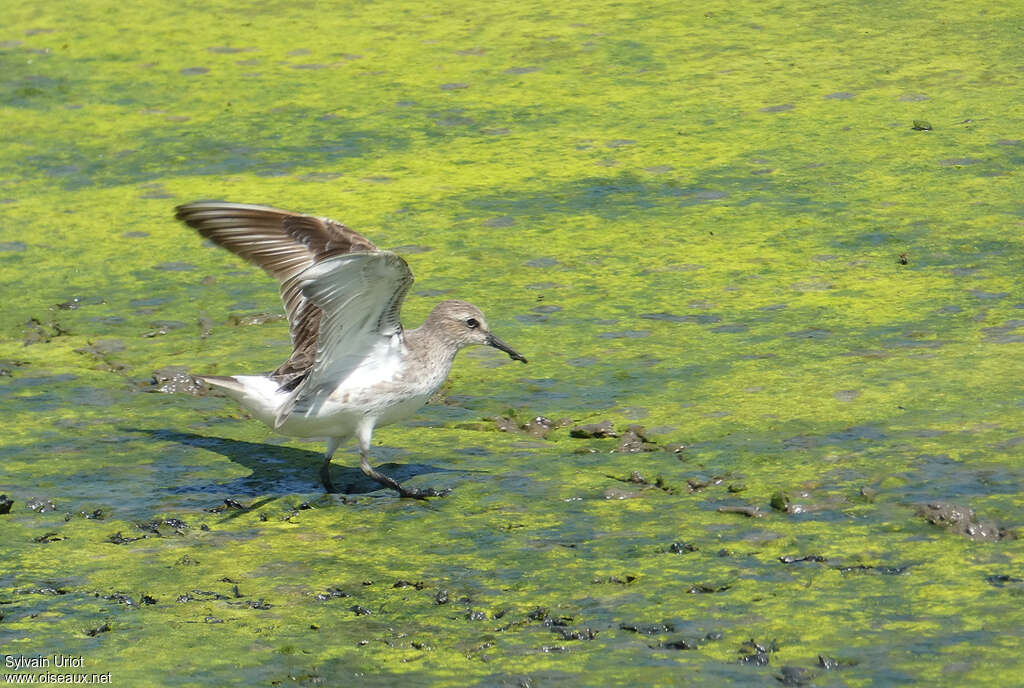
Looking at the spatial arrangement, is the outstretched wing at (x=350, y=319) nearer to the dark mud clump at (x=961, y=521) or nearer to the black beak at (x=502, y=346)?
the black beak at (x=502, y=346)

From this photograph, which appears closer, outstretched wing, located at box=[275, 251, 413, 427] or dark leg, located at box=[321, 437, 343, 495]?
outstretched wing, located at box=[275, 251, 413, 427]

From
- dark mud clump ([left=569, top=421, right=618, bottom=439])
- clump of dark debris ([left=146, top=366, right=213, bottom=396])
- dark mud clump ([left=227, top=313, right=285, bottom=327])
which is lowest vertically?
dark mud clump ([left=227, top=313, right=285, bottom=327])

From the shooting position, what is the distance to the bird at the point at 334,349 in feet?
16.3

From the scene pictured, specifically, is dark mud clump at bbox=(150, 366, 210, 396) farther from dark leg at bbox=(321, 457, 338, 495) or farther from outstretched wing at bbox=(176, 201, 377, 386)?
dark leg at bbox=(321, 457, 338, 495)

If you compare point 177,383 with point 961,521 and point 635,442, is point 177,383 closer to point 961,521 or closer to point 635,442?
point 635,442

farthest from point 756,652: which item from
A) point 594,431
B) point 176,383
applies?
point 176,383

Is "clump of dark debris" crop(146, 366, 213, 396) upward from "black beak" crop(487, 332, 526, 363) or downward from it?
downward

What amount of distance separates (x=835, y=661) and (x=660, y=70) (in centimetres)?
579

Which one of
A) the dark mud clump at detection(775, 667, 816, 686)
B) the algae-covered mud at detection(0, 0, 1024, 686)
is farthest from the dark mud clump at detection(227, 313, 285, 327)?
the dark mud clump at detection(775, 667, 816, 686)

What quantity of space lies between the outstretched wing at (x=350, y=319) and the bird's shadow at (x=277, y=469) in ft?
0.69

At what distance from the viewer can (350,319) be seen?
5.04 meters

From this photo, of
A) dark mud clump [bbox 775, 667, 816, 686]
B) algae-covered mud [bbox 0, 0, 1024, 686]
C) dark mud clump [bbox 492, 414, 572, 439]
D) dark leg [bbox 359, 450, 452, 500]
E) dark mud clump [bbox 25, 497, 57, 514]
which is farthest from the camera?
dark mud clump [bbox 492, 414, 572, 439]

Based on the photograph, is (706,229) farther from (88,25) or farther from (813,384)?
(88,25)

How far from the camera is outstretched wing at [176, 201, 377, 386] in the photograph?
202 inches
